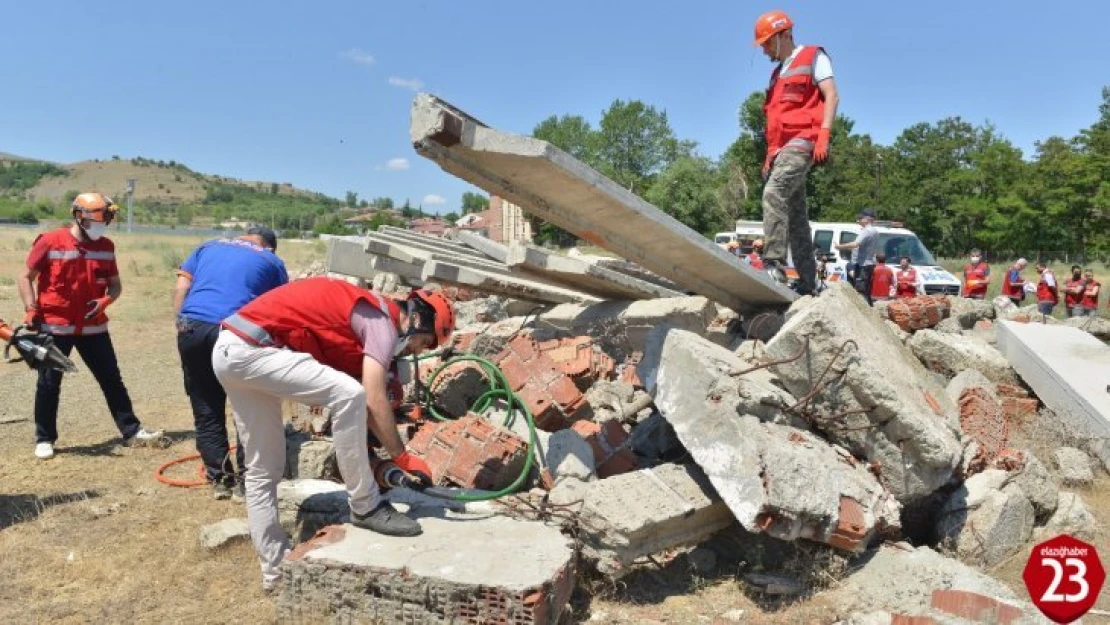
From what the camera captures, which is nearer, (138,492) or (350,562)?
(350,562)

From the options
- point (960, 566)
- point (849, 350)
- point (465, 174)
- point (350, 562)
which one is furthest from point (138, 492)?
point (960, 566)

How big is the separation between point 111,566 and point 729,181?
4982 centimetres

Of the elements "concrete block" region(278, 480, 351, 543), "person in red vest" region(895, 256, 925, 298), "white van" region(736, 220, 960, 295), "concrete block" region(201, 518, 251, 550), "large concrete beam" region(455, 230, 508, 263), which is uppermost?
"white van" region(736, 220, 960, 295)

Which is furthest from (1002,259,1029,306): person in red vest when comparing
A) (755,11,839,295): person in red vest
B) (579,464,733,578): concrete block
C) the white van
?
(579,464,733,578): concrete block

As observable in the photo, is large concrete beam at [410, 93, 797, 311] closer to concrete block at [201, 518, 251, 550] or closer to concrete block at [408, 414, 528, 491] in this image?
concrete block at [408, 414, 528, 491]

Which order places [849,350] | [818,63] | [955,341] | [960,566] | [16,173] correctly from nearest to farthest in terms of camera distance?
[960,566] < [849,350] < [818,63] < [955,341] < [16,173]

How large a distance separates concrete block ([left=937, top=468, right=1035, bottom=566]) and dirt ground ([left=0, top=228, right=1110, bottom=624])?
13 cm

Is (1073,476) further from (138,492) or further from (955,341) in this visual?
(138,492)

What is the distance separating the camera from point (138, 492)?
517cm

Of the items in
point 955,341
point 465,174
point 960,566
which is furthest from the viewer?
point 955,341

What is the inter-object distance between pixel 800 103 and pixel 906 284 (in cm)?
810

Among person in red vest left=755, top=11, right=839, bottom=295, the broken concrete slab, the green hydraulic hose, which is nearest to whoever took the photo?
the green hydraulic hose

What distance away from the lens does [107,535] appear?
4.46m

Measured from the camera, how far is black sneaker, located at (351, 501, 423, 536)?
3549 millimetres
